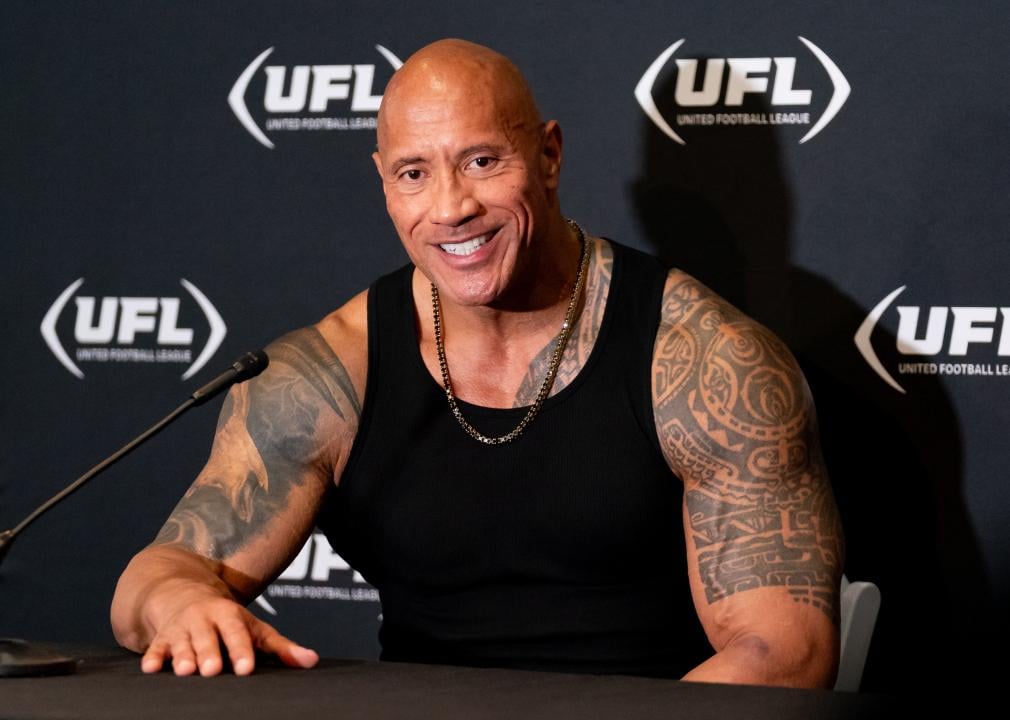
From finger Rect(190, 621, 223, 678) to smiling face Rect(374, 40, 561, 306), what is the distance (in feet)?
2.44

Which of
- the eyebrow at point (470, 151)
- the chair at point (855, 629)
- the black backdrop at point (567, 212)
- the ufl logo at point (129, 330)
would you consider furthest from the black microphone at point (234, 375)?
the ufl logo at point (129, 330)

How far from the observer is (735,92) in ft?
8.58

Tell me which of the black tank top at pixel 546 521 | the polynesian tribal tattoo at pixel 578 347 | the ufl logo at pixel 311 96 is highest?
the ufl logo at pixel 311 96

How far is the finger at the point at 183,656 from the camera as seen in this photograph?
153 cm

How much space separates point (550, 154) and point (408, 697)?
3.86 ft

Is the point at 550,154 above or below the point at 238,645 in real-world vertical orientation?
above

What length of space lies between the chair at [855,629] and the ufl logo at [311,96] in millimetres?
1376

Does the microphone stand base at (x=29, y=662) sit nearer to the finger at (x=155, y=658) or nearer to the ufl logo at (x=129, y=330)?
the finger at (x=155, y=658)

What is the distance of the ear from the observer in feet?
7.37

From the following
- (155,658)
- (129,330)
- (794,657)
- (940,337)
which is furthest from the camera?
(129,330)

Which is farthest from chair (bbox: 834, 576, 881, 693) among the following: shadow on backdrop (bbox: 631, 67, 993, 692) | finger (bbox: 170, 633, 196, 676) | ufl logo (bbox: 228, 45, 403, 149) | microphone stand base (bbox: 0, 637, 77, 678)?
ufl logo (bbox: 228, 45, 403, 149)

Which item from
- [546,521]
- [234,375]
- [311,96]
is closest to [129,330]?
[311,96]

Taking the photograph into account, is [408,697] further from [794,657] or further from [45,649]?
[794,657]

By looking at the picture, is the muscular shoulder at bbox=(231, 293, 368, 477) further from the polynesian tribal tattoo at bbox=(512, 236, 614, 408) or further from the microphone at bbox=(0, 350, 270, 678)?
the microphone at bbox=(0, 350, 270, 678)
